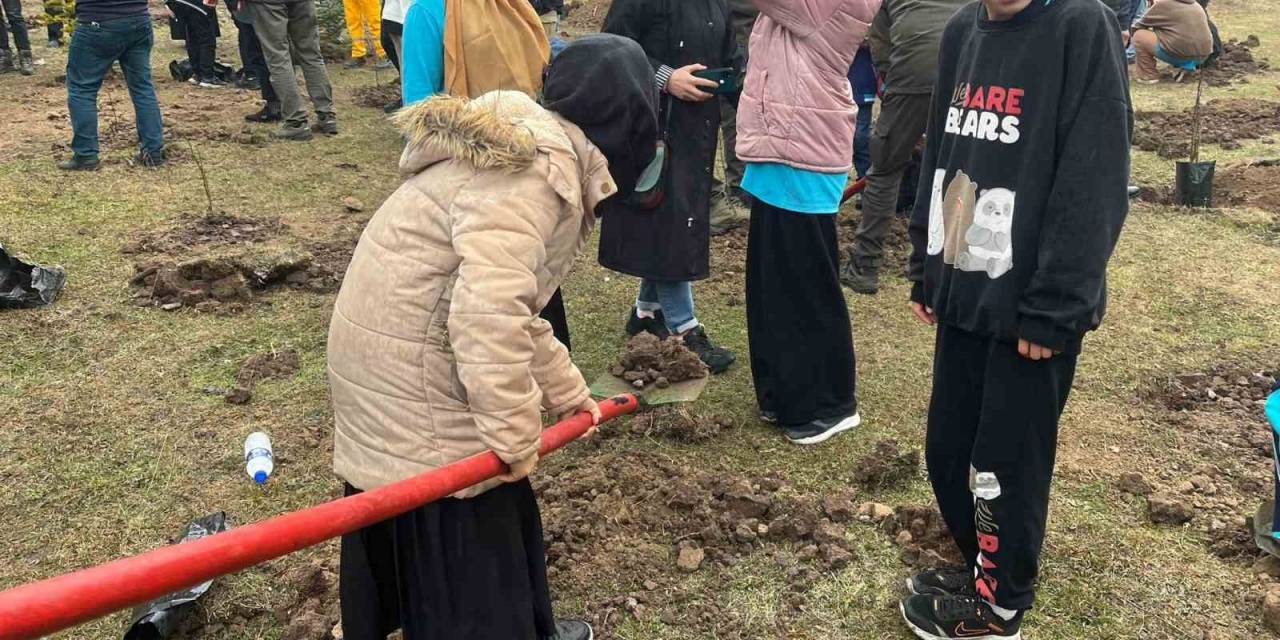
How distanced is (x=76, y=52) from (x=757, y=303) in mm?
5540

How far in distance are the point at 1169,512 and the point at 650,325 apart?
2.23 m

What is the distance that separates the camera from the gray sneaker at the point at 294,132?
759 centimetres

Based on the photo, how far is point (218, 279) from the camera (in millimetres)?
4738

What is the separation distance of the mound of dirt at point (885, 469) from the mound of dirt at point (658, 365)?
2.75 feet

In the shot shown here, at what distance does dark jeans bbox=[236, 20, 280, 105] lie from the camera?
8195 millimetres

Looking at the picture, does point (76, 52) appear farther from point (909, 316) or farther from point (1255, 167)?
point (1255, 167)

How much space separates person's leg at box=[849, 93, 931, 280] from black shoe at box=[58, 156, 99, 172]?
5.45 m

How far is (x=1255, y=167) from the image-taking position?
21.8 ft

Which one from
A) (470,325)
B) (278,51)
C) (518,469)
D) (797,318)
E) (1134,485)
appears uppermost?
(470,325)

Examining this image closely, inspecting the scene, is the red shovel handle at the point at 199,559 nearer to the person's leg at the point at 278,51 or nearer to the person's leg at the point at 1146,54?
the person's leg at the point at 278,51

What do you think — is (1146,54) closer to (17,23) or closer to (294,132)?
(294,132)

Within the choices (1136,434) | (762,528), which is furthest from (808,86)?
(1136,434)

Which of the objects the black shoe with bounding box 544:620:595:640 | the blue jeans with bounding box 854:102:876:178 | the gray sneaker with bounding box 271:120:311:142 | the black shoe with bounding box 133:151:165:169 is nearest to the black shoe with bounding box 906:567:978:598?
the black shoe with bounding box 544:620:595:640

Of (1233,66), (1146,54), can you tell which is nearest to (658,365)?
(1146,54)
